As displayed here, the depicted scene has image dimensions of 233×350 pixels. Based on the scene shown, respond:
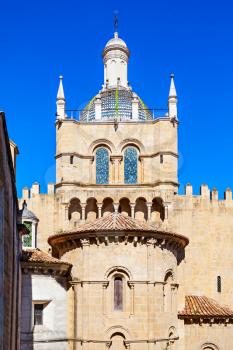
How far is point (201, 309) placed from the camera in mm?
36156

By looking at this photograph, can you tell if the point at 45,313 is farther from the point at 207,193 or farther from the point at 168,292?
the point at 207,193

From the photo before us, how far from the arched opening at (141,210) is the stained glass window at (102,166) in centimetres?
265

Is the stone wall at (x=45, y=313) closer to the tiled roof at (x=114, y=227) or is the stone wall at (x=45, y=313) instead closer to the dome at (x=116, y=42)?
the tiled roof at (x=114, y=227)

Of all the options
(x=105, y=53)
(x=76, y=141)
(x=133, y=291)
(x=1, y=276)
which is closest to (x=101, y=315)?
(x=133, y=291)

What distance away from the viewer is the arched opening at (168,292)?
33281mm

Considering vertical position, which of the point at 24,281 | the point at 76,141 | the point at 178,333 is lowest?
the point at 178,333

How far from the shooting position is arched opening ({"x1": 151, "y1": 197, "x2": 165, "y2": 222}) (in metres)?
42.3

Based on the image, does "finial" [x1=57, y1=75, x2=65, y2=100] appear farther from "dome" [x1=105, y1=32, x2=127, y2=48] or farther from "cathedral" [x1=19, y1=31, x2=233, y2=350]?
"dome" [x1=105, y1=32, x2=127, y2=48]

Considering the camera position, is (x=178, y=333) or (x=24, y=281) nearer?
(x=24, y=281)

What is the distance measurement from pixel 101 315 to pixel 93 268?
2327mm

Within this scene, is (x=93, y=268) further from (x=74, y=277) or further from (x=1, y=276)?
(x=1, y=276)

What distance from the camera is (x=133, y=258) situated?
32.0 metres

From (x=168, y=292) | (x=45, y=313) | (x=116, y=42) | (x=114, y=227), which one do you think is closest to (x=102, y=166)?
(x=116, y=42)

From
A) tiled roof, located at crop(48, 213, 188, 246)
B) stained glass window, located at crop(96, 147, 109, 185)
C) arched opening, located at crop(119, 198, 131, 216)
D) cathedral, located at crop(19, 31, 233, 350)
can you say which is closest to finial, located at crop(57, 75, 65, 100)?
cathedral, located at crop(19, 31, 233, 350)
